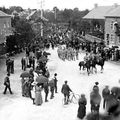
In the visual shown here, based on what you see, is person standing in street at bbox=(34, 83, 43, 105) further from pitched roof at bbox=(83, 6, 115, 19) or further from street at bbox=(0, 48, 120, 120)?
pitched roof at bbox=(83, 6, 115, 19)

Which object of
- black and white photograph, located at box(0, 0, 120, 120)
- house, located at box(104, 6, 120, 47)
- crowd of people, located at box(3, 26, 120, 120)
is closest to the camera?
crowd of people, located at box(3, 26, 120, 120)

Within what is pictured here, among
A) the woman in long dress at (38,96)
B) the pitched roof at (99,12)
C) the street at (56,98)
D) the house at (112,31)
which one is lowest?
→ the street at (56,98)

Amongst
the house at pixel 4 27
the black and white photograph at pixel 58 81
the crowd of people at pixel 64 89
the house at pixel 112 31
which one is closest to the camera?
the crowd of people at pixel 64 89

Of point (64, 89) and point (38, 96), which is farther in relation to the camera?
point (38, 96)

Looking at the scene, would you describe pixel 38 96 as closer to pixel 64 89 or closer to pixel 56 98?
pixel 64 89

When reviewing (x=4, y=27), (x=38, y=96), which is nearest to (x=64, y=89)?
(x=38, y=96)

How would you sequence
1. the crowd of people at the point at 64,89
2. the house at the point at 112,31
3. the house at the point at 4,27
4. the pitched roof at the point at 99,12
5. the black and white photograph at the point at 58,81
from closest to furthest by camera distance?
the crowd of people at the point at 64,89
the black and white photograph at the point at 58,81
the house at the point at 4,27
the house at the point at 112,31
the pitched roof at the point at 99,12

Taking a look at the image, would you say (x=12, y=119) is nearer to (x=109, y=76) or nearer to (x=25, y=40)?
(x=109, y=76)

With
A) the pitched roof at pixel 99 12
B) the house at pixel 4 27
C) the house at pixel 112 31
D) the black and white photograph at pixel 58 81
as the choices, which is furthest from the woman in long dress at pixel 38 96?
the pitched roof at pixel 99 12

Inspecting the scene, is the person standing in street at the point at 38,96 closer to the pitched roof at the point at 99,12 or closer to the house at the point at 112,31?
the house at the point at 112,31

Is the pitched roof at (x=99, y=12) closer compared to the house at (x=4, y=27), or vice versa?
the house at (x=4, y=27)

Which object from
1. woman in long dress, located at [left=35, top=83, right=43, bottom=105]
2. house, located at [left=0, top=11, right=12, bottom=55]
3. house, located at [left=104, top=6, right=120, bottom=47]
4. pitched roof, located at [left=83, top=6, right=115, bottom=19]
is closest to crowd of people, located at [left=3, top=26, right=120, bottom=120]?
woman in long dress, located at [left=35, top=83, right=43, bottom=105]

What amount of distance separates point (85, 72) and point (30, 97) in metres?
9.02

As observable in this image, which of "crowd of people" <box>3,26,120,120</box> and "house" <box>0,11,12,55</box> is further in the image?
"house" <box>0,11,12,55</box>
